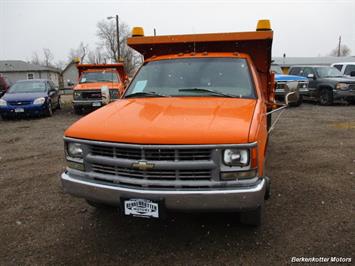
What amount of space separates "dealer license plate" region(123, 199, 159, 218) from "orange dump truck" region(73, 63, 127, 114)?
970 centimetres

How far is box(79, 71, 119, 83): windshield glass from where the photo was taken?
14025 mm

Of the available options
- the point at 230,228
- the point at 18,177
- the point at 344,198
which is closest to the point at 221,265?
the point at 230,228

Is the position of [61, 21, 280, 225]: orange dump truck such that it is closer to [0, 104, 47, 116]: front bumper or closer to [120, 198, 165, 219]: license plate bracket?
[120, 198, 165, 219]: license plate bracket

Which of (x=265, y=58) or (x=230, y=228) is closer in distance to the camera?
(x=230, y=228)

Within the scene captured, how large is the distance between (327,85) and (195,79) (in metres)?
12.9

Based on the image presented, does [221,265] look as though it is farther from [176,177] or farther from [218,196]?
[176,177]

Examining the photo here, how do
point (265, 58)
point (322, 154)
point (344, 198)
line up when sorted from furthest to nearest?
point (322, 154) → point (265, 58) → point (344, 198)

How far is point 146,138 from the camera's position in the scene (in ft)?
Result: 9.90

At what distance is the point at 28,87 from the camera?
14.6 meters

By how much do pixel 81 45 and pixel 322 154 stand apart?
88.7 meters

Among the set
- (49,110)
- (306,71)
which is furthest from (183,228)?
(306,71)

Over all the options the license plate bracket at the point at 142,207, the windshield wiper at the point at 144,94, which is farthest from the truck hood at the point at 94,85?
the license plate bracket at the point at 142,207

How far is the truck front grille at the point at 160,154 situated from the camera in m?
2.99

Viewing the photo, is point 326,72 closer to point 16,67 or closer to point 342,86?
point 342,86
